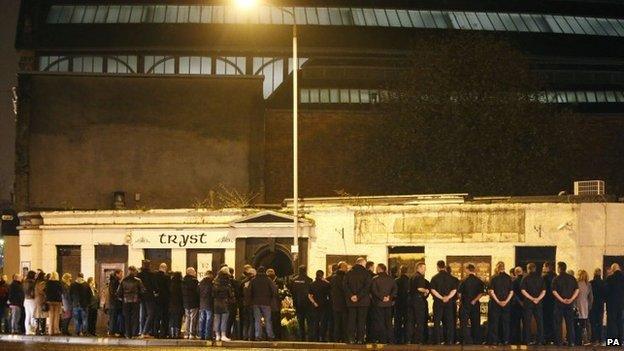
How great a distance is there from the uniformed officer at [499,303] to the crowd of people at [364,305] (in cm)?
2

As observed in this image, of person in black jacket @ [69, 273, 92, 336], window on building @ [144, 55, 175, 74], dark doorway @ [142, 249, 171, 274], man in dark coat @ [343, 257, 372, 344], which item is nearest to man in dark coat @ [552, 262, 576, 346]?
man in dark coat @ [343, 257, 372, 344]

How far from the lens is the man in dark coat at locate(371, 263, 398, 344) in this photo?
25344mm

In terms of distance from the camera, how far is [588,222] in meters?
31.8

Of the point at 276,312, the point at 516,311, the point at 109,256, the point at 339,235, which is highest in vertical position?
the point at 339,235

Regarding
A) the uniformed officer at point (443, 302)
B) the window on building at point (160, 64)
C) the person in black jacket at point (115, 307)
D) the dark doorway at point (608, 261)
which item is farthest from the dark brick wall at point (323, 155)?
the uniformed officer at point (443, 302)

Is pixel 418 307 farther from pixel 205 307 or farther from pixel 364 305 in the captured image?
pixel 205 307

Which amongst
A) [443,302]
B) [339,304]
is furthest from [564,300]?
[339,304]

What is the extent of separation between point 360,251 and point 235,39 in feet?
87.7

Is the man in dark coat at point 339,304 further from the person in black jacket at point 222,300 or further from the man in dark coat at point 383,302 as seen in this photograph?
the person in black jacket at point 222,300

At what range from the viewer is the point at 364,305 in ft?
84.3

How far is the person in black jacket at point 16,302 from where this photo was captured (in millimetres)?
30234

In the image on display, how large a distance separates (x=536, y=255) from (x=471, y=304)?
303 inches

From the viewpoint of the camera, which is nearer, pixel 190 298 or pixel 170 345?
pixel 170 345

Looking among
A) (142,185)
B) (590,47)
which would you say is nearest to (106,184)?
(142,185)
